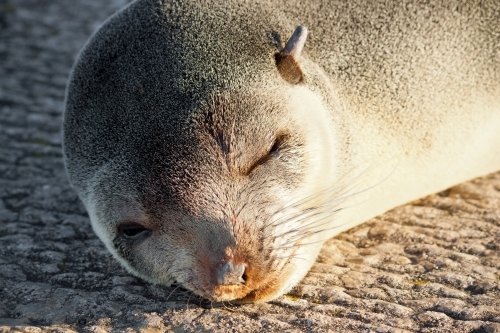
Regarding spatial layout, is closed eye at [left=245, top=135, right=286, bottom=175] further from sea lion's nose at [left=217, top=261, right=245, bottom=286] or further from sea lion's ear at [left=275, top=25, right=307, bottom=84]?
sea lion's nose at [left=217, top=261, right=245, bottom=286]

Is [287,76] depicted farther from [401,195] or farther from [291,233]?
[401,195]

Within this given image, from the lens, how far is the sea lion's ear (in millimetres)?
4656

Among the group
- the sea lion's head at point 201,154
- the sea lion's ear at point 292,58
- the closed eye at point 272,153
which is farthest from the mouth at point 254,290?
the sea lion's ear at point 292,58

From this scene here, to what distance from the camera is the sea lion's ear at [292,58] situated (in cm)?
466

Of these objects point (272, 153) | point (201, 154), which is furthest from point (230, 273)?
point (272, 153)

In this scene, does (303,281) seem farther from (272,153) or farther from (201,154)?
(201,154)

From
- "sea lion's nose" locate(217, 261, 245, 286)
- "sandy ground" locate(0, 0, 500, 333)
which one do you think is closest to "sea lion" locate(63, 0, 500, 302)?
"sea lion's nose" locate(217, 261, 245, 286)

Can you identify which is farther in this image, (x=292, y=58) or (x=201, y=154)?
(x=292, y=58)

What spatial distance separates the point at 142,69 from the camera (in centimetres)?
445

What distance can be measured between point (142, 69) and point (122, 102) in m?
0.24

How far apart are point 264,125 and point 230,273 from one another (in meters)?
0.96

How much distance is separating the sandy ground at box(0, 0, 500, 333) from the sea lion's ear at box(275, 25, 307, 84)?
4.30ft

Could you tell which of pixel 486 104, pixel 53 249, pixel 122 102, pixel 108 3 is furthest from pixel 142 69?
pixel 108 3

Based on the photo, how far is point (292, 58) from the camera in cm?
466
